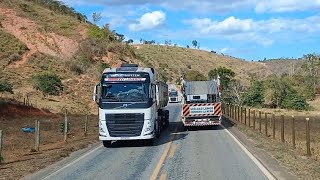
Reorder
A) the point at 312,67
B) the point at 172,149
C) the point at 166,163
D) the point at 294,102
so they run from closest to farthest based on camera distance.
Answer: the point at 166,163, the point at 172,149, the point at 294,102, the point at 312,67

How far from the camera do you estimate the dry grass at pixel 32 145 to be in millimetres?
14820

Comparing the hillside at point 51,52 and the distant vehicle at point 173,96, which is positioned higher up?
the hillside at point 51,52

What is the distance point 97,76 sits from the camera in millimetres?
64500

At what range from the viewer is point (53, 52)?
6894 centimetres

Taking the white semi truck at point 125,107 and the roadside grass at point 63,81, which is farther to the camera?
the roadside grass at point 63,81

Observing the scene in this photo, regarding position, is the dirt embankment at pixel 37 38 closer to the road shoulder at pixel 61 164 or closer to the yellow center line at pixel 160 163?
the road shoulder at pixel 61 164

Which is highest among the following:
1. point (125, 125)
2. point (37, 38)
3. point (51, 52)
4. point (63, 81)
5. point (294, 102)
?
point (37, 38)

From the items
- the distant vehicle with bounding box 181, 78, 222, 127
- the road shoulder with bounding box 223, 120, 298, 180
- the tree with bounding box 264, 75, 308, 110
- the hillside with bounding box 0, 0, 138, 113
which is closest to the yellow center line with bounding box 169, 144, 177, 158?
the road shoulder with bounding box 223, 120, 298, 180

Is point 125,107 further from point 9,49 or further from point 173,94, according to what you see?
point 173,94

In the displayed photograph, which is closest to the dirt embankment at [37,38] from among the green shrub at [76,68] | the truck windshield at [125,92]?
the green shrub at [76,68]

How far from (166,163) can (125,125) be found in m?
5.32

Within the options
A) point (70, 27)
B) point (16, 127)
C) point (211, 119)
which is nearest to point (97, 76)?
point (70, 27)

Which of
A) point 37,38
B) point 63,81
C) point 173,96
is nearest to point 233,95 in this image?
point 173,96

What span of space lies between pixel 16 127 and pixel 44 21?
49.3 m
